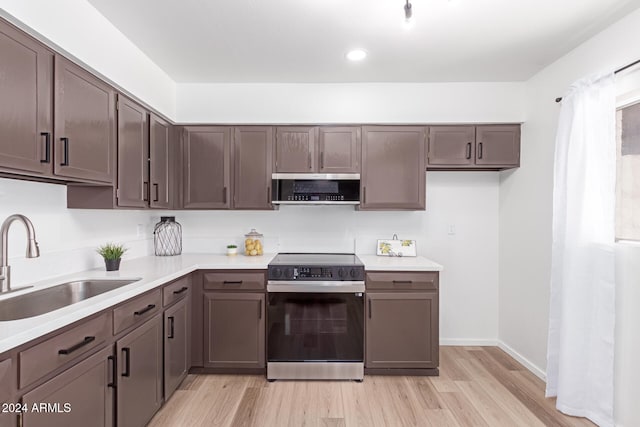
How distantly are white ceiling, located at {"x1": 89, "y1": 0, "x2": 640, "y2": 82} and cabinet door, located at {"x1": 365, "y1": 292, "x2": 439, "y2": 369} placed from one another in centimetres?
188

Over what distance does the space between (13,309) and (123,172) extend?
0.98 m

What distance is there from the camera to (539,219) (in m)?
2.81

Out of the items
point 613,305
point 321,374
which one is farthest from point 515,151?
point 321,374

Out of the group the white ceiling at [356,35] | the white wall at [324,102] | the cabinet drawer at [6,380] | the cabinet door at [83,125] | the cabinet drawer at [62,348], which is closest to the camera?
the cabinet drawer at [6,380]

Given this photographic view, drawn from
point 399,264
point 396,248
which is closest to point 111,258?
point 399,264

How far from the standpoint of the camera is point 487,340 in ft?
11.2

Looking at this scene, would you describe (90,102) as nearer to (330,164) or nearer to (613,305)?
(330,164)

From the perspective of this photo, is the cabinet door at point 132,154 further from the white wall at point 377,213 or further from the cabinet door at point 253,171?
the cabinet door at point 253,171

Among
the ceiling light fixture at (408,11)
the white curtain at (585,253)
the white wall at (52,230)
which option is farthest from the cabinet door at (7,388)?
the white curtain at (585,253)

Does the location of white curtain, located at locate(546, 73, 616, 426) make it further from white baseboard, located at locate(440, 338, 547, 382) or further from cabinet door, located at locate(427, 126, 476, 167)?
cabinet door, located at locate(427, 126, 476, 167)

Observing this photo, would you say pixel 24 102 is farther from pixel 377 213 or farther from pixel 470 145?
pixel 470 145

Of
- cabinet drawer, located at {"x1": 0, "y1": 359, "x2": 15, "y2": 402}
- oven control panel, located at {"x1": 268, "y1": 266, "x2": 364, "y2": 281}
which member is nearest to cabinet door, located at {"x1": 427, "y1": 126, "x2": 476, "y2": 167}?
oven control panel, located at {"x1": 268, "y1": 266, "x2": 364, "y2": 281}

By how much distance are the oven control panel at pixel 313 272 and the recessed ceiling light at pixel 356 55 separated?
1634 mm

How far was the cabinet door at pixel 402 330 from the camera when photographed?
8.95ft
